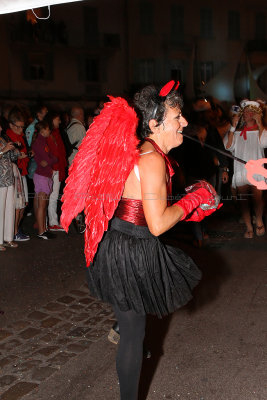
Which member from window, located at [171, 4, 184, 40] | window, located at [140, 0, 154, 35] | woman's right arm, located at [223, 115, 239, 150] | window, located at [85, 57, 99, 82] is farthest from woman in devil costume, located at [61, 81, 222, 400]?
window, located at [85, 57, 99, 82]

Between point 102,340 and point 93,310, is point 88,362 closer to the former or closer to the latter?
point 102,340

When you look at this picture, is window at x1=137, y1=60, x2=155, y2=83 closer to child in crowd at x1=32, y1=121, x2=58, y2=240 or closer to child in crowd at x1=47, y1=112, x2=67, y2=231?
child in crowd at x1=47, y1=112, x2=67, y2=231

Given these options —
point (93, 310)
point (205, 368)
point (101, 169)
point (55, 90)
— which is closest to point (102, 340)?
point (93, 310)

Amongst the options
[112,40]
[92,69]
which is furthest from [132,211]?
[112,40]

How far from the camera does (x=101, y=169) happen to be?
2.26 m

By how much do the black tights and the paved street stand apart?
0.55 metres

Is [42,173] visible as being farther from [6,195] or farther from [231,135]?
[231,135]

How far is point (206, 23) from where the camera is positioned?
18.8 meters

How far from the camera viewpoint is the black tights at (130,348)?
222 cm

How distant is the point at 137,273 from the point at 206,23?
18591 mm

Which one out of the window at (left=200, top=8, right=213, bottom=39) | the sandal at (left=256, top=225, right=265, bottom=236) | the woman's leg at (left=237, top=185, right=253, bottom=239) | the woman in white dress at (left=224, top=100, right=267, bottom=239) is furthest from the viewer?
the window at (left=200, top=8, right=213, bottom=39)

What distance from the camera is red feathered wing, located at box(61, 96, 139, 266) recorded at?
219cm

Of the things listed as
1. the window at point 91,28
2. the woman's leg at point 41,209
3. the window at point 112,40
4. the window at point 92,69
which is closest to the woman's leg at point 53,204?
the woman's leg at point 41,209

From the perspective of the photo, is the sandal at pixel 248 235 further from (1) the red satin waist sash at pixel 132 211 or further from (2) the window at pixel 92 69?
(2) the window at pixel 92 69
